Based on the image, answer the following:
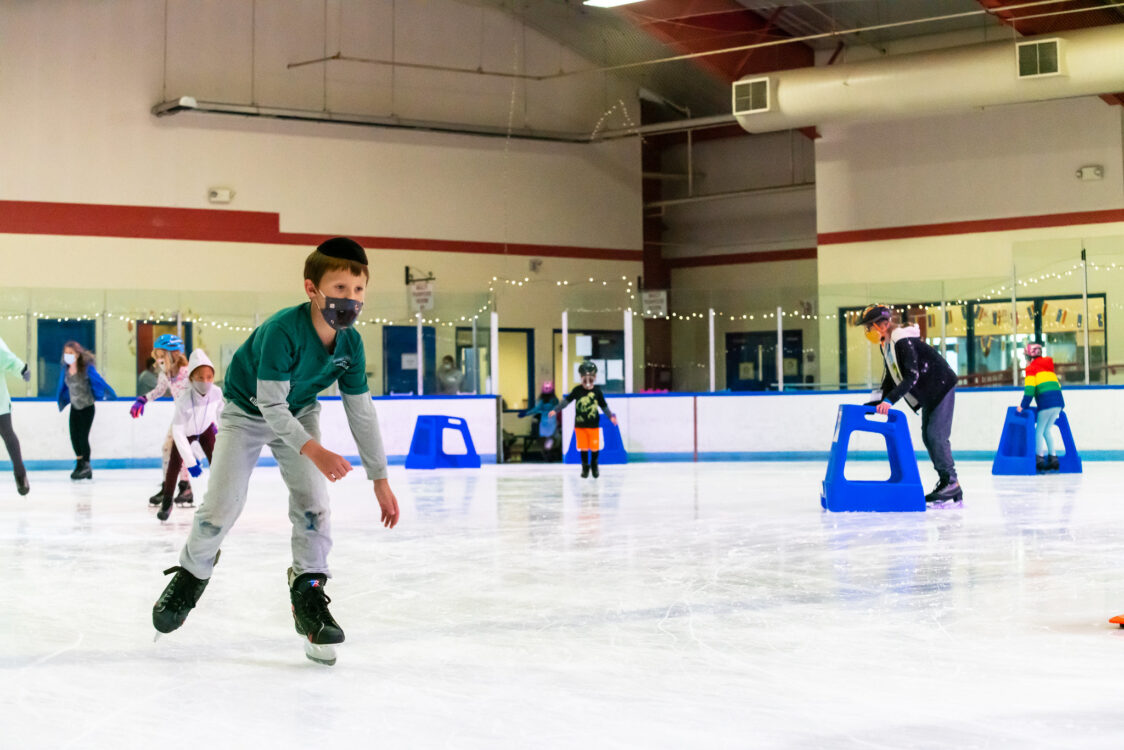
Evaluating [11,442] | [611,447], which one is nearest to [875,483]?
[11,442]

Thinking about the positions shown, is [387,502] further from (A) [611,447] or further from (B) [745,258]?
(B) [745,258]

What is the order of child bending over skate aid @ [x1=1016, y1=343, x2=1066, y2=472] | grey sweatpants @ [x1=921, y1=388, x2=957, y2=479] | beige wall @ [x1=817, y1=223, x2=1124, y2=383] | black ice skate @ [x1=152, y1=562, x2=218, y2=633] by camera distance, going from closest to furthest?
1. black ice skate @ [x1=152, y1=562, x2=218, y2=633]
2. grey sweatpants @ [x1=921, y1=388, x2=957, y2=479]
3. child bending over skate aid @ [x1=1016, y1=343, x2=1066, y2=472]
4. beige wall @ [x1=817, y1=223, x2=1124, y2=383]

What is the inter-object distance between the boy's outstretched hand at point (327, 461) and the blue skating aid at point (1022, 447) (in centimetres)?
992

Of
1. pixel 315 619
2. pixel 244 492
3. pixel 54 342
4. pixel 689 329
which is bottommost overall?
pixel 315 619

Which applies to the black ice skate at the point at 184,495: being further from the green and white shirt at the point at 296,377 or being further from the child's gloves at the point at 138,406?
the green and white shirt at the point at 296,377

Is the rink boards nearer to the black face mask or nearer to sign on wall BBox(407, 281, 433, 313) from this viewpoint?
sign on wall BBox(407, 281, 433, 313)

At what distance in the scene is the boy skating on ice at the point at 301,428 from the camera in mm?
3398

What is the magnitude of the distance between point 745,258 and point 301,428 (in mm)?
19879

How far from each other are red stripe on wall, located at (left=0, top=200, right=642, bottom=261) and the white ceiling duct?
6117 millimetres

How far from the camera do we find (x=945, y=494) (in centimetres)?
847

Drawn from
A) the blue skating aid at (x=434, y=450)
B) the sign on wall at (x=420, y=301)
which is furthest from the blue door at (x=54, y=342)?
the blue skating aid at (x=434, y=450)

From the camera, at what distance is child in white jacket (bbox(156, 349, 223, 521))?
8219 millimetres

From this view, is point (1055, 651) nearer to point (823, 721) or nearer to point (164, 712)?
point (823, 721)

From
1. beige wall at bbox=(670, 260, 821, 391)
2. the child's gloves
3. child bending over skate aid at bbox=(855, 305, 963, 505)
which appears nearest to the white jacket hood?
child bending over skate aid at bbox=(855, 305, 963, 505)
